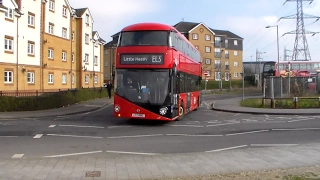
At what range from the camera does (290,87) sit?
1436 inches

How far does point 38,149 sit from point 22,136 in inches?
117

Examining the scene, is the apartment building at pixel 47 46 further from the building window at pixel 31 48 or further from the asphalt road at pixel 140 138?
the asphalt road at pixel 140 138

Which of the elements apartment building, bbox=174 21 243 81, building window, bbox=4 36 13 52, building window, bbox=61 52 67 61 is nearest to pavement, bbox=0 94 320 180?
building window, bbox=4 36 13 52

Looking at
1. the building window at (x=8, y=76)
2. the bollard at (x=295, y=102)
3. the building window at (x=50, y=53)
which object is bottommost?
the bollard at (x=295, y=102)

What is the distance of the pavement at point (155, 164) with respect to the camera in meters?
7.46

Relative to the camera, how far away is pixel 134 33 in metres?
16.5

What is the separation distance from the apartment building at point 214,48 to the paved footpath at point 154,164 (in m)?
70.5

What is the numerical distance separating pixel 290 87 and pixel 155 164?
3089 cm

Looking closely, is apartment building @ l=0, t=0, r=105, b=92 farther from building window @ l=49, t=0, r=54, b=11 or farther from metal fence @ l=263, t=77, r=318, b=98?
metal fence @ l=263, t=77, r=318, b=98

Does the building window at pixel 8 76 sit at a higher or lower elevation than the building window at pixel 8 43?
lower

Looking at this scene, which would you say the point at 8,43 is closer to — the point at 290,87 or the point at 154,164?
the point at 290,87

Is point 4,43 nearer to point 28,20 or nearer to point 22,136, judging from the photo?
point 28,20

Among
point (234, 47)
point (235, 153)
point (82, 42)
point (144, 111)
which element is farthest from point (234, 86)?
point (235, 153)

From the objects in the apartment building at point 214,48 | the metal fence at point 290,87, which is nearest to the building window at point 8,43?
the metal fence at point 290,87
